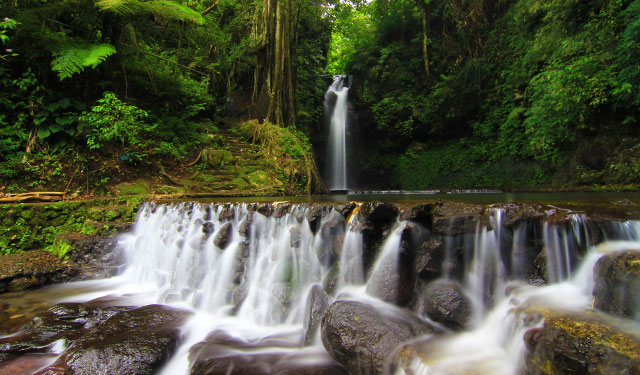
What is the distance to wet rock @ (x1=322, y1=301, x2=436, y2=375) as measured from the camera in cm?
302

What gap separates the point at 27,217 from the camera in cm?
631

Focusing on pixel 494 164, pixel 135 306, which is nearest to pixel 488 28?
pixel 494 164

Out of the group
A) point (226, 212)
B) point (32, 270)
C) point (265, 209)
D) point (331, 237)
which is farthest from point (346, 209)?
point (32, 270)

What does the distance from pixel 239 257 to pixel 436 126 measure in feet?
37.9

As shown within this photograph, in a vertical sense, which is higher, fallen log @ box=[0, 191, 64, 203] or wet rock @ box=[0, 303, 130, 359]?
fallen log @ box=[0, 191, 64, 203]

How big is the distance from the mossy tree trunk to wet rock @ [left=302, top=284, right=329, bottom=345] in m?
7.72

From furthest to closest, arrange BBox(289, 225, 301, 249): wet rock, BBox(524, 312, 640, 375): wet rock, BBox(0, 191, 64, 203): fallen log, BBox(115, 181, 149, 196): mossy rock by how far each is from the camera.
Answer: BBox(115, 181, 149, 196): mossy rock
BBox(0, 191, 64, 203): fallen log
BBox(289, 225, 301, 249): wet rock
BBox(524, 312, 640, 375): wet rock

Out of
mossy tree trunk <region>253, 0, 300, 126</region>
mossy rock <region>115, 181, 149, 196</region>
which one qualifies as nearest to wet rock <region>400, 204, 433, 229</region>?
mossy rock <region>115, 181, 149, 196</region>

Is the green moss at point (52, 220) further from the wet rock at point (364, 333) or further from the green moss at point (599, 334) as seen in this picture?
the green moss at point (599, 334)

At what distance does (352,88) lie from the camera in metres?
16.1

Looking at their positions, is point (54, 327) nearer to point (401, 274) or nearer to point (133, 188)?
point (401, 274)

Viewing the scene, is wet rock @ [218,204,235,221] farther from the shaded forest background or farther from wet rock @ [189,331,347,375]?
the shaded forest background

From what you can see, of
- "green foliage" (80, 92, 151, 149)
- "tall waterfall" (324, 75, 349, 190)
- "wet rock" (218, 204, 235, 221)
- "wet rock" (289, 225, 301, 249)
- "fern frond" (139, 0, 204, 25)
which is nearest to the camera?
"wet rock" (289, 225, 301, 249)

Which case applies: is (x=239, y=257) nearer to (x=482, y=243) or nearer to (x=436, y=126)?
(x=482, y=243)
